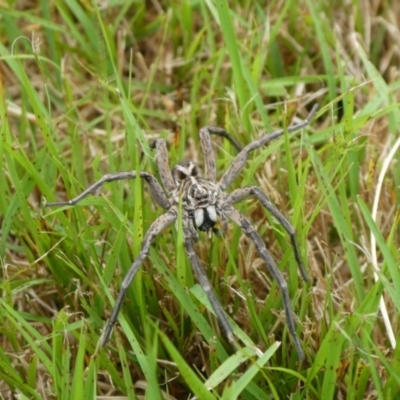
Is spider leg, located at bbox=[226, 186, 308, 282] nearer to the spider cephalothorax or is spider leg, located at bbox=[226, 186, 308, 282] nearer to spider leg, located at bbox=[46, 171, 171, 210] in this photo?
the spider cephalothorax

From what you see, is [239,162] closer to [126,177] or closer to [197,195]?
[197,195]

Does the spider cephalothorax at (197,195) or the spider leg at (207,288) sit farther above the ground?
the spider cephalothorax at (197,195)

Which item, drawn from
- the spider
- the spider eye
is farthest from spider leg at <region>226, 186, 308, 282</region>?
the spider eye

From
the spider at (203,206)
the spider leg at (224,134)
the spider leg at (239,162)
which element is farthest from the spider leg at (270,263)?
the spider leg at (224,134)

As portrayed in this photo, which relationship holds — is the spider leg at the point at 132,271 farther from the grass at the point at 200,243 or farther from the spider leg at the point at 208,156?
the spider leg at the point at 208,156

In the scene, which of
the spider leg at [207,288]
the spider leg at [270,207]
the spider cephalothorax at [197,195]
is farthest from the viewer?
the spider cephalothorax at [197,195]

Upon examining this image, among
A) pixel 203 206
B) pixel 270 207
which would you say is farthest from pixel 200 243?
pixel 270 207

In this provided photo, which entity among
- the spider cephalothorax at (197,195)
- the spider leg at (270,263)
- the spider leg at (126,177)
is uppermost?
the spider leg at (126,177)

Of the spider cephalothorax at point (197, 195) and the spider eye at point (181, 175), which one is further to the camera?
the spider eye at point (181, 175)
